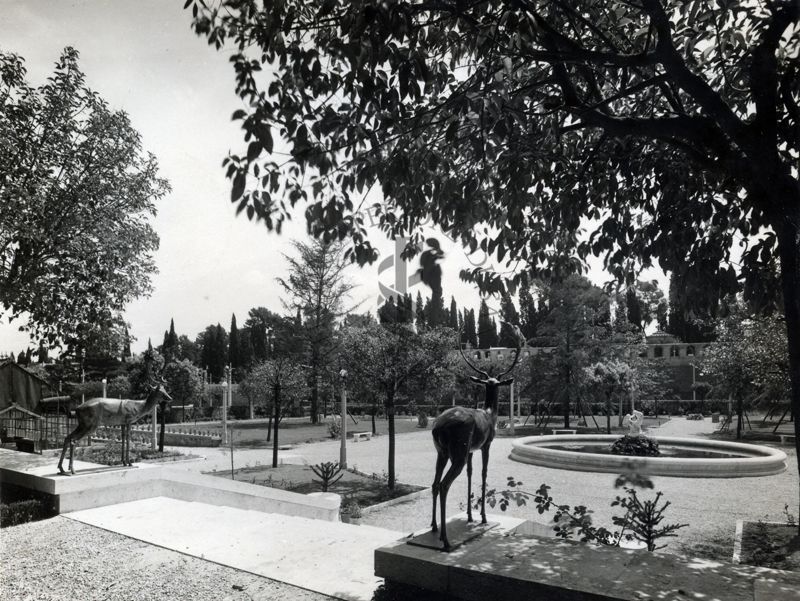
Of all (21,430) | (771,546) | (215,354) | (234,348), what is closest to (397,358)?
(771,546)

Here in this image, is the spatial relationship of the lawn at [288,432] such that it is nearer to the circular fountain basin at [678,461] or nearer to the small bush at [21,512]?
the circular fountain basin at [678,461]

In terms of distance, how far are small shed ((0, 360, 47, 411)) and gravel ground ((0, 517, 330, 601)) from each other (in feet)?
62.9

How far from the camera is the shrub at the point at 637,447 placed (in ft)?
60.1

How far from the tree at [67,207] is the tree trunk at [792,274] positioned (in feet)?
29.4

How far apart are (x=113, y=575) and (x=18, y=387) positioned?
21.8 metres

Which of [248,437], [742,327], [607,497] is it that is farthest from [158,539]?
[742,327]

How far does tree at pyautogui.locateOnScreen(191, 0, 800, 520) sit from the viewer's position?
4080mm

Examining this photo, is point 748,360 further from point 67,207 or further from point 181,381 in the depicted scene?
point 181,381

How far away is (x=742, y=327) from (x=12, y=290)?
1127 inches

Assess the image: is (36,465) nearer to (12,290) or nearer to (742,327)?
(12,290)

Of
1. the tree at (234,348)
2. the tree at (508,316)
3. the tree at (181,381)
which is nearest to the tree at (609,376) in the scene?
the tree at (181,381)

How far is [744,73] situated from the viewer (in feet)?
18.6

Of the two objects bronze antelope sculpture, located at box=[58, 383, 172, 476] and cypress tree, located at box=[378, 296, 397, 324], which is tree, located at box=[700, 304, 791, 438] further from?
bronze antelope sculpture, located at box=[58, 383, 172, 476]

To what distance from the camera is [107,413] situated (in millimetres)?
8953
